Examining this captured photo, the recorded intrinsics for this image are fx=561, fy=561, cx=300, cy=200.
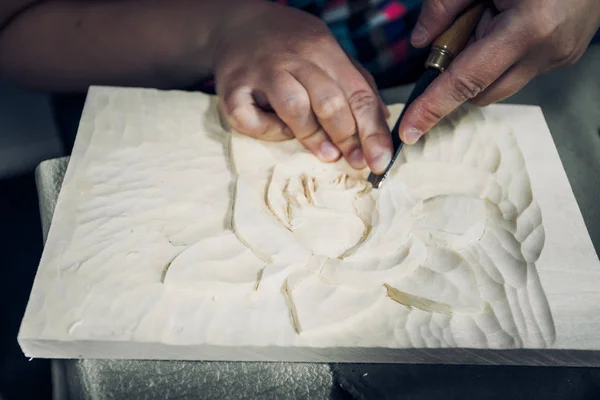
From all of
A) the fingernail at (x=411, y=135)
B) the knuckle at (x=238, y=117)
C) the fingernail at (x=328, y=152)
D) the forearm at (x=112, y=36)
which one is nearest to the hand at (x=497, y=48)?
the fingernail at (x=411, y=135)

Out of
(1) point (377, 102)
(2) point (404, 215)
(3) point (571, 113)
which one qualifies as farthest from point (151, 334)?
(3) point (571, 113)

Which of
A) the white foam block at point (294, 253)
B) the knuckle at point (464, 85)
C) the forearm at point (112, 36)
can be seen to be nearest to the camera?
the white foam block at point (294, 253)

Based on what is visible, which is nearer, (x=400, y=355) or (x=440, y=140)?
(x=400, y=355)

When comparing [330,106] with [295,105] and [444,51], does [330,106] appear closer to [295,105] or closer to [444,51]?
[295,105]

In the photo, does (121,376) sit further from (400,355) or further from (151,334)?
(400,355)

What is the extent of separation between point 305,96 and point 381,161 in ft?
0.51

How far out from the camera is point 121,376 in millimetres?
703

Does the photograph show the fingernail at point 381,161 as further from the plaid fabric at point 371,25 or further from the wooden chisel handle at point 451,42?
the plaid fabric at point 371,25

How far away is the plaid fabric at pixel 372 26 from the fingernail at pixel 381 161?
37 centimetres

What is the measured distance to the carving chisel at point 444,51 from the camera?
84cm

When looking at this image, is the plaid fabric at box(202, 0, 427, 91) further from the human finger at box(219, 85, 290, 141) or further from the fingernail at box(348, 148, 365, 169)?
the fingernail at box(348, 148, 365, 169)

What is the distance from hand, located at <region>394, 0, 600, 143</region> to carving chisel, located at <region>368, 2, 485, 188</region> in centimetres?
2

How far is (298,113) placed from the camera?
2.82 feet

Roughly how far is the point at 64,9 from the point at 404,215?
0.75 meters
